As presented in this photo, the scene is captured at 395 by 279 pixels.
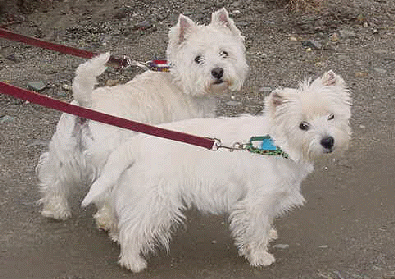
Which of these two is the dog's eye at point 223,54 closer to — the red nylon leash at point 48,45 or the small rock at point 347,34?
the red nylon leash at point 48,45

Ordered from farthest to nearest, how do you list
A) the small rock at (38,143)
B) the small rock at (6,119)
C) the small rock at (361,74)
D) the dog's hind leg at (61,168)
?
the small rock at (361,74) < the small rock at (6,119) < the small rock at (38,143) < the dog's hind leg at (61,168)

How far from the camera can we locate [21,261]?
466 centimetres

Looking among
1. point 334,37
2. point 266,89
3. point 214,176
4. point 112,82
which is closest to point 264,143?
point 214,176

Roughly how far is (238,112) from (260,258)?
2.51 meters

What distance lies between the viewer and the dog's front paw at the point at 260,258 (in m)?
4.48

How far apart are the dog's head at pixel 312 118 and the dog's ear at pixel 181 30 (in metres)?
1.28

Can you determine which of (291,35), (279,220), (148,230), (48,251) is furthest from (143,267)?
(291,35)

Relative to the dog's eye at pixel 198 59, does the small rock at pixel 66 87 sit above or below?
below

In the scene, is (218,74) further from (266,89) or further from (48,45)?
(266,89)

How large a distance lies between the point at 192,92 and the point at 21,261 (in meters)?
1.66

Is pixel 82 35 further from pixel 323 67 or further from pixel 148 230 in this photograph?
pixel 148 230

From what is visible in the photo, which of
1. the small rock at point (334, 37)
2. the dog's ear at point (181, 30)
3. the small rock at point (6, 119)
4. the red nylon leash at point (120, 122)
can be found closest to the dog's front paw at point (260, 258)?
the red nylon leash at point (120, 122)

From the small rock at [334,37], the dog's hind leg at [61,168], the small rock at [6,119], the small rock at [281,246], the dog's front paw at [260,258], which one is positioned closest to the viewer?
the dog's front paw at [260,258]

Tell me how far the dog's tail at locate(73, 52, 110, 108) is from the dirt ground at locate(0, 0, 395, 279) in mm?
1029
